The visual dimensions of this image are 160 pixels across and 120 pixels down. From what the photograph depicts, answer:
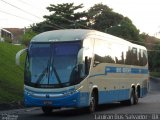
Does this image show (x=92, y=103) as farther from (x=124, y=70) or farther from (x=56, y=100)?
(x=124, y=70)

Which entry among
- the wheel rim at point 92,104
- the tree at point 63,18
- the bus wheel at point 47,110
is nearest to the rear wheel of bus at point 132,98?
the wheel rim at point 92,104

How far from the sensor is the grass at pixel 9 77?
110 feet

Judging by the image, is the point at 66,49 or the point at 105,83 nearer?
the point at 66,49

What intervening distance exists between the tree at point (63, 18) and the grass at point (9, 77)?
89.8 feet

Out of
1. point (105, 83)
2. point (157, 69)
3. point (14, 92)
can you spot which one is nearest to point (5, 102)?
point (14, 92)

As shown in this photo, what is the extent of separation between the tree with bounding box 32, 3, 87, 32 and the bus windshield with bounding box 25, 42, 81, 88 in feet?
189

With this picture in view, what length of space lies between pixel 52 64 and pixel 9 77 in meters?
19.4

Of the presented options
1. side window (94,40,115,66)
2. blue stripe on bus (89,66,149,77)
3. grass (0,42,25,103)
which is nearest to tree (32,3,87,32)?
grass (0,42,25,103)

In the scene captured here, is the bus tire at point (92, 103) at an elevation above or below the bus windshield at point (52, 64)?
below

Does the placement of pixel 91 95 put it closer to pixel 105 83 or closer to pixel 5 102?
pixel 105 83

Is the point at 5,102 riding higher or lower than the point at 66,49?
lower

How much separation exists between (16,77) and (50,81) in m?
20.7

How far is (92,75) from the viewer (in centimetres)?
2230

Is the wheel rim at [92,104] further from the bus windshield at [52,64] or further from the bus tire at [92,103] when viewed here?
the bus windshield at [52,64]
